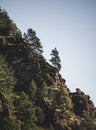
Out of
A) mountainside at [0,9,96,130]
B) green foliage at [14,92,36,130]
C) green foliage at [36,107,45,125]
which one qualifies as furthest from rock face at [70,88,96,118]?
green foliage at [14,92,36,130]

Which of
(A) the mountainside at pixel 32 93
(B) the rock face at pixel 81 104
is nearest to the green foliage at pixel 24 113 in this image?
(A) the mountainside at pixel 32 93

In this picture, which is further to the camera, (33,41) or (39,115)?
(33,41)

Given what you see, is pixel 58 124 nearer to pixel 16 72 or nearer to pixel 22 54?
pixel 16 72

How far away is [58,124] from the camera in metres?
80.9

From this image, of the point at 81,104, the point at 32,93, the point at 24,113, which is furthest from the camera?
the point at 81,104

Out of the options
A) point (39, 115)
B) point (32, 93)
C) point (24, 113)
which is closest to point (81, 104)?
point (32, 93)

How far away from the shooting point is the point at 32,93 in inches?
3376

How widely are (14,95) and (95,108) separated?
38.7m

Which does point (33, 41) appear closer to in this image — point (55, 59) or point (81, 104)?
point (55, 59)

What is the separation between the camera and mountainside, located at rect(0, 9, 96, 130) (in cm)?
7006

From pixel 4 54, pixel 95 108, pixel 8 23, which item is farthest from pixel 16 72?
pixel 95 108

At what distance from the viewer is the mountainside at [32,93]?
2758 inches

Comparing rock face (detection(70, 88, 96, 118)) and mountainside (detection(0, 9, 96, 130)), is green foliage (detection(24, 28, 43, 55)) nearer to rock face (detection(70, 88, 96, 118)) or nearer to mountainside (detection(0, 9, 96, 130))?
mountainside (detection(0, 9, 96, 130))

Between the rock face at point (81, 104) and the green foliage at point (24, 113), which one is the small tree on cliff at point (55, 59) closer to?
the rock face at point (81, 104)
